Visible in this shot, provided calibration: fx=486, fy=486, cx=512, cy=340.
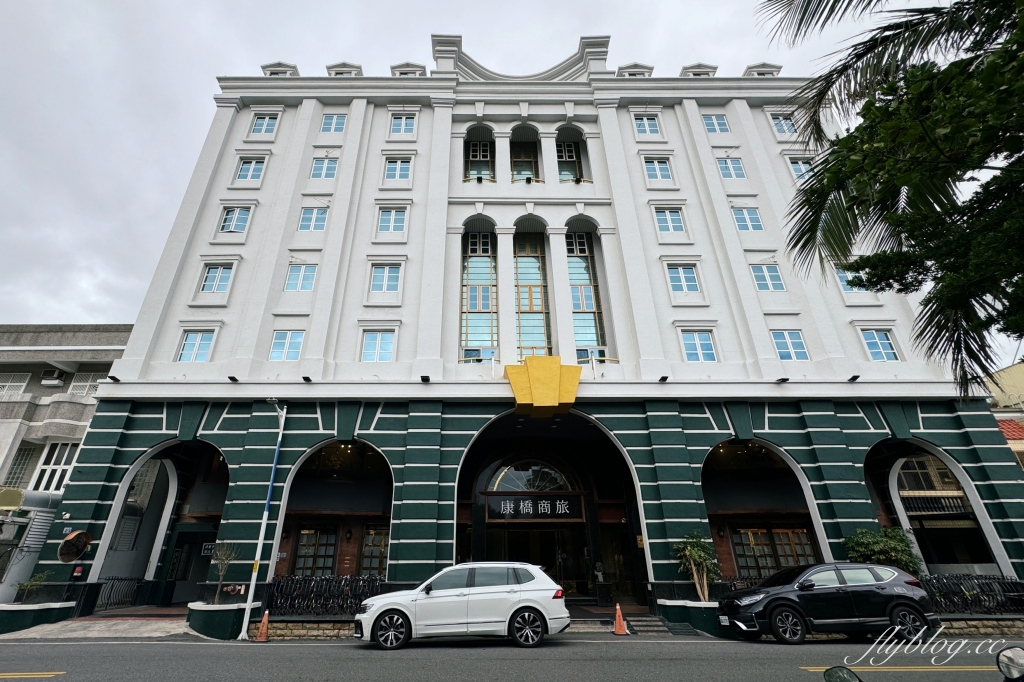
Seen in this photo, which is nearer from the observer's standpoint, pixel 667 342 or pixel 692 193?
pixel 667 342

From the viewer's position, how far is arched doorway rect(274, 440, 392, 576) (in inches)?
768

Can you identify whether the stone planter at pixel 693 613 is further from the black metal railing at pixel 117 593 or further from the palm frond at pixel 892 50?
the black metal railing at pixel 117 593

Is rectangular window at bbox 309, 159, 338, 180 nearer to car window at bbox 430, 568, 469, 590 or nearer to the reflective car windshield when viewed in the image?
car window at bbox 430, 568, 469, 590

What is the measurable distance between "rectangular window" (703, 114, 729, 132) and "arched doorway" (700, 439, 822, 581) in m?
15.1

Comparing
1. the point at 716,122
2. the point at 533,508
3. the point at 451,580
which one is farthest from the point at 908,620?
the point at 716,122

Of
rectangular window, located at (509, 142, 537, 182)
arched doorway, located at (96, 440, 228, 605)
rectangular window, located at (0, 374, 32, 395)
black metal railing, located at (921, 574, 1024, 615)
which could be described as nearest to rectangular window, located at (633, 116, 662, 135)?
rectangular window, located at (509, 142, 537, 182)

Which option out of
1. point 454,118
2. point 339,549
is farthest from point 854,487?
point 454,118

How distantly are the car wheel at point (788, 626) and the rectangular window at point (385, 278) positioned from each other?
16006 mm

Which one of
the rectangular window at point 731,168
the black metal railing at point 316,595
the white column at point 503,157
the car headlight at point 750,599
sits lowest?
the car headlight at point 750,599

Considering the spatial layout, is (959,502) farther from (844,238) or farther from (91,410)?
(91,410)

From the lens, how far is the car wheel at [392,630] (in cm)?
955

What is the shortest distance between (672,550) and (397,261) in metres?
14.6

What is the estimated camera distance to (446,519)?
15547mm

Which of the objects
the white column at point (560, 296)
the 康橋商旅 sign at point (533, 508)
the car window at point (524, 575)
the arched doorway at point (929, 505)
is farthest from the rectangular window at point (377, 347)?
the arched doorway at point (929, 505)
